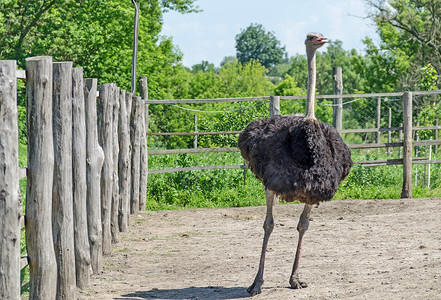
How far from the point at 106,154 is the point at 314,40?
2.60 meters

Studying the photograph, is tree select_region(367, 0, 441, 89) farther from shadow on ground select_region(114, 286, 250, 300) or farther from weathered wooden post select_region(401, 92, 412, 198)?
shadow on ground select_region(114, 286, 250, 300)

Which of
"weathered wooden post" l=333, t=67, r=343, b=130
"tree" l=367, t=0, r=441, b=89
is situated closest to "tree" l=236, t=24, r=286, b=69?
"tree" l=367, t=0, r=441, b=89

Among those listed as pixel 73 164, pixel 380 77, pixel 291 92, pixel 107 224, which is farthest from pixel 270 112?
pixel 291 92

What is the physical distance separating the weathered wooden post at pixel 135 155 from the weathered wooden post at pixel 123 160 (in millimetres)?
985

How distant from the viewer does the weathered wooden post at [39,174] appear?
481 centimetres

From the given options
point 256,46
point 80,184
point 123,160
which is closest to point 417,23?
point 123,160

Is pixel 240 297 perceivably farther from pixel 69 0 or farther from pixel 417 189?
pixel 69 0

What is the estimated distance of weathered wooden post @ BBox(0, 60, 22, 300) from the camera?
4270 mm

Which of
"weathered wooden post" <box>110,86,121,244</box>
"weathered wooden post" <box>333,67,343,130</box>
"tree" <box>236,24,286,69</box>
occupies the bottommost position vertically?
"weathered wooden post" <box>110,86,121,244</box>

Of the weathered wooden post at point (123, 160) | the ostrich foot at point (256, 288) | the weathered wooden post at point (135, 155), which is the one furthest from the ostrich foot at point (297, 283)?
the weathered wooden post at point (135, 155)

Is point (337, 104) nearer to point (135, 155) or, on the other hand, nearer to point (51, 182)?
point (135, 155)

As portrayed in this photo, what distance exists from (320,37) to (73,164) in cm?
247

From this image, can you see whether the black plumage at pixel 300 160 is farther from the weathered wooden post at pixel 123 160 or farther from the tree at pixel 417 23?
the tree at pixel 417 23

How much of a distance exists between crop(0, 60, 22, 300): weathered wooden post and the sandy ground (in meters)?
1.59
